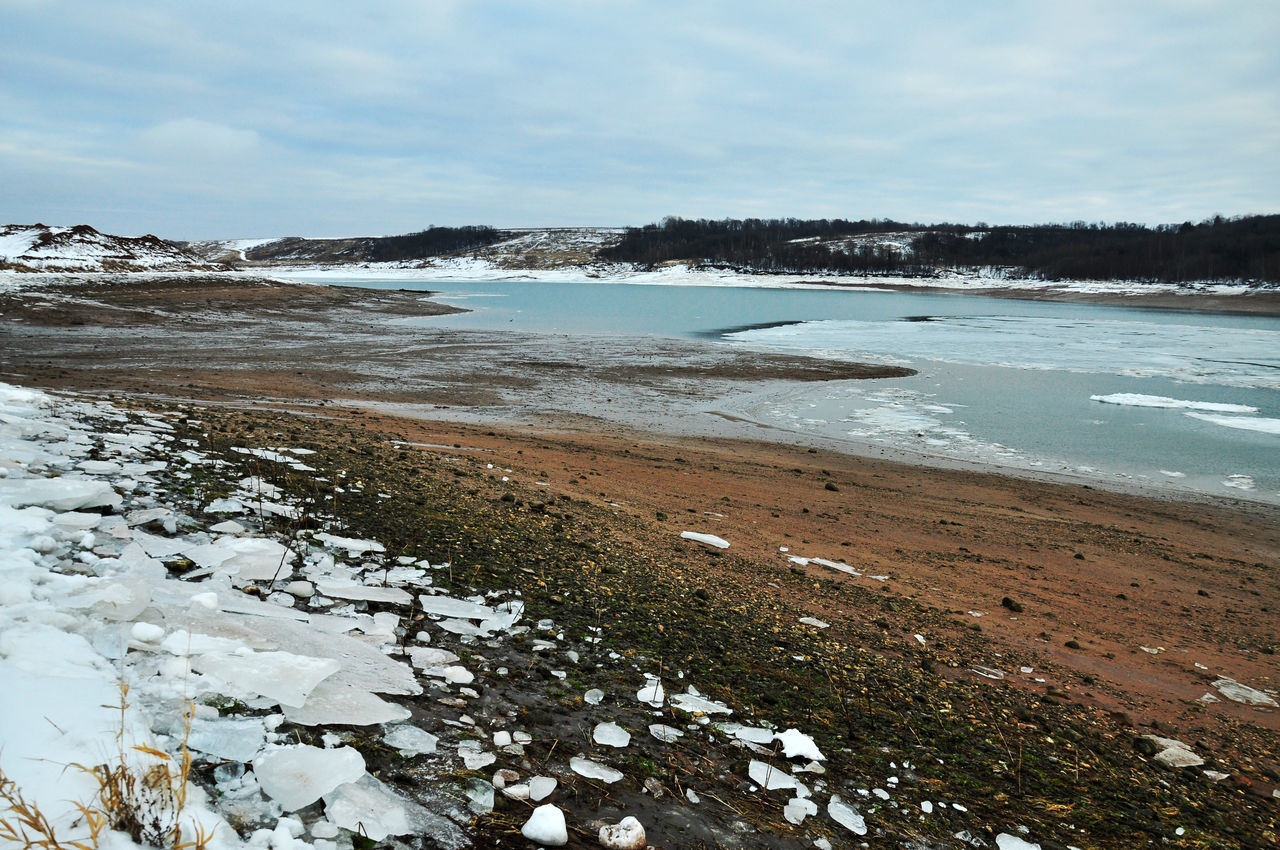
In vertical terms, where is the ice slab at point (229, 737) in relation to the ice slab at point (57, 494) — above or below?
below

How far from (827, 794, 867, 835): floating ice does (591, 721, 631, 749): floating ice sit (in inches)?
36.0

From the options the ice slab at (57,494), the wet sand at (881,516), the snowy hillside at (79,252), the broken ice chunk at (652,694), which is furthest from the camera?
the snowy hillside at (79,252)

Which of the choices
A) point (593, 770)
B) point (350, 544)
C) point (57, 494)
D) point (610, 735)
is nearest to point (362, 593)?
point (350, 544)

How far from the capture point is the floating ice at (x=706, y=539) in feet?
23.9

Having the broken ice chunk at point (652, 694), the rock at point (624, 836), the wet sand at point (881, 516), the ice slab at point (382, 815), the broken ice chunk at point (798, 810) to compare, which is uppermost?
the ice slab at point (382, 815)

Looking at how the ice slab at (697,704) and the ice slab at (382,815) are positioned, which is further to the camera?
the ice slab at (697,704)

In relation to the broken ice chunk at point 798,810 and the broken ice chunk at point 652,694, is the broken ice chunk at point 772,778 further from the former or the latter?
the broken ice chunk at point 652,694

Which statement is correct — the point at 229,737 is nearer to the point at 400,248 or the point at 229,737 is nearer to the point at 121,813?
the point at 121,813

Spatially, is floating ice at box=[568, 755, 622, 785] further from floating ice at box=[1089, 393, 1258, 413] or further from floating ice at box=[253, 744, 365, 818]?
floating ice at box=[1089, 393, 1258, 413]

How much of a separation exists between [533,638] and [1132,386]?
26335 millimetres

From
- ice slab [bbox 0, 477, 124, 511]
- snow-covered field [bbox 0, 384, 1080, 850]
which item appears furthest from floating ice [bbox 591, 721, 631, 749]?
ice slab [bbox 0, 477, 124, 511]

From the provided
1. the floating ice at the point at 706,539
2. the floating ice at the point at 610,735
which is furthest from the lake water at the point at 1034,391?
the floating ice at the point at 610,735

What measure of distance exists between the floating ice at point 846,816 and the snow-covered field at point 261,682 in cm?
1

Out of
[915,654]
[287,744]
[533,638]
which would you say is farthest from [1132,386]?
[287,744]
